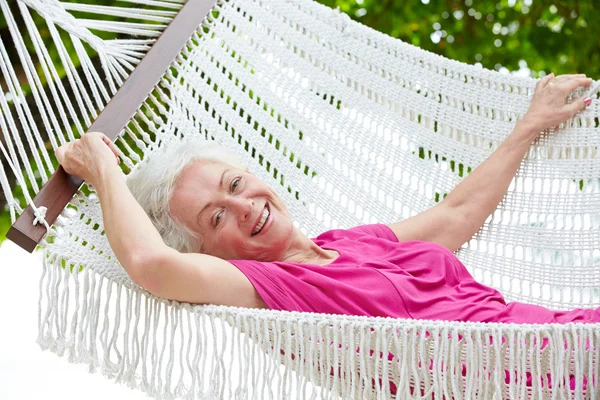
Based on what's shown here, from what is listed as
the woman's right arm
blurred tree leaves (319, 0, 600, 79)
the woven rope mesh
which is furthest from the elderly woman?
blurred tree leaves (319, 0, 600, 79)

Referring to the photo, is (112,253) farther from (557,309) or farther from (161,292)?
(557,309)

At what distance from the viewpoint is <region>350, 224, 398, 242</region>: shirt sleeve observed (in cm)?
173

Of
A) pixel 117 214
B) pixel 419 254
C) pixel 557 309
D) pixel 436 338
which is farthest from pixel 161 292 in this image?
pixel 557 309

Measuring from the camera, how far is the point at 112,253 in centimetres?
145

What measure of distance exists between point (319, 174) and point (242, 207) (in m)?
0.48

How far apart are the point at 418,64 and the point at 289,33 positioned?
35 cm

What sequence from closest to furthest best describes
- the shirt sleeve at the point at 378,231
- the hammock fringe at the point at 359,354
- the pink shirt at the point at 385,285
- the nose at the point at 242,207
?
the hammock fringe at the point at 359,354 → the pink shirt at the point at 385,285 → the nose at the point at 242,207 → the shirt sleeve at the point at 378,231

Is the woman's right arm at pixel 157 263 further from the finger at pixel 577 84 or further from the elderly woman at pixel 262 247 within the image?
the finger at pixel 577 84

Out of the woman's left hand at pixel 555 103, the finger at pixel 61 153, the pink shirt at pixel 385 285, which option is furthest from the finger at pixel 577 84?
the finger at pixel 61 153

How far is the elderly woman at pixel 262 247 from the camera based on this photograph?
1316 mm

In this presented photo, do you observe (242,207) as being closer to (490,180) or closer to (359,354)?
(359,354)

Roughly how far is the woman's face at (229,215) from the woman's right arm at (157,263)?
16cm

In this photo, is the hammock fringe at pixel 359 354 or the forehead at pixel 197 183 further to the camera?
the forehead at pixel 197 183

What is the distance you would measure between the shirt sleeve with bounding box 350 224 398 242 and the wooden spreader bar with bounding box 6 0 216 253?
22.1 inches
